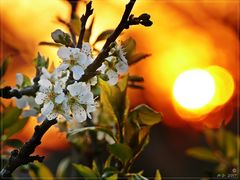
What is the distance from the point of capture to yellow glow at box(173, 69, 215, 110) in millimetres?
4504

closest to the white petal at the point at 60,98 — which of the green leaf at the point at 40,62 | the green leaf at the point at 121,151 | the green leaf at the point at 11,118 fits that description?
the green leaf at the point at 121,151

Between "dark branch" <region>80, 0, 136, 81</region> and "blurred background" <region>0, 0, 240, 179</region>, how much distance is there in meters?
2.38

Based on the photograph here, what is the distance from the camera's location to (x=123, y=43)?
1089mm

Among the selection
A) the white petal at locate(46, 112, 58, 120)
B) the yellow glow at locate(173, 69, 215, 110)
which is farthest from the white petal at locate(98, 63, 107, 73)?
the yellow glow at locate(173, 69, 215, 110)

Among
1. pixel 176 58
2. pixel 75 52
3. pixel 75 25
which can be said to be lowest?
pixel 75 52

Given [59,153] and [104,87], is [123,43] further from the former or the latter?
[59,153]

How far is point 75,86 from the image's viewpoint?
0.89 m

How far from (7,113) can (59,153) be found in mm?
2849

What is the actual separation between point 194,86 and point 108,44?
13.7ft

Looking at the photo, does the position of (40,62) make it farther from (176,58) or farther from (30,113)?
(176,58)

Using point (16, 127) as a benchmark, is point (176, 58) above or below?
above

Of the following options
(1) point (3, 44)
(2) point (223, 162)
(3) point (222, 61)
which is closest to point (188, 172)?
(3) point (222, 61)

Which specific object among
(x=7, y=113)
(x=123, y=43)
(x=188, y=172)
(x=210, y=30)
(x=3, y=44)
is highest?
(x=210, y=30)

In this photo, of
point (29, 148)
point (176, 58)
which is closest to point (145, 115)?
point (29, 148)
